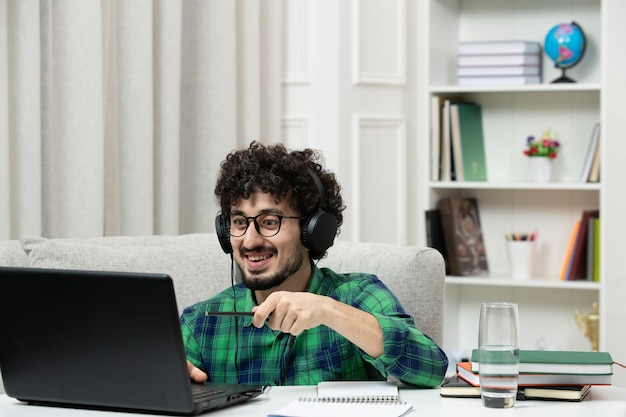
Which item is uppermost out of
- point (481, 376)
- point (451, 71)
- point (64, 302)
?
point (451, 71)

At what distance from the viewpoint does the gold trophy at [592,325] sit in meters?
3.44

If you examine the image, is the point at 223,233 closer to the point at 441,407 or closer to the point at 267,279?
the point at 267,279

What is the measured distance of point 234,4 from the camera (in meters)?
3.15

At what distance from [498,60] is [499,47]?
46 mm

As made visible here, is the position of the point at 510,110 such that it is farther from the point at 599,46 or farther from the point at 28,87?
the point at 28,87

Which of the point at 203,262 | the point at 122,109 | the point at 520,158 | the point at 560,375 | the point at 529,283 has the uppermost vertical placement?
the point at 122,109

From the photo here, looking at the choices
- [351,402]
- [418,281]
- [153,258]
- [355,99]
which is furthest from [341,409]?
[355,99]

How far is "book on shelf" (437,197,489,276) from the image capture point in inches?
141

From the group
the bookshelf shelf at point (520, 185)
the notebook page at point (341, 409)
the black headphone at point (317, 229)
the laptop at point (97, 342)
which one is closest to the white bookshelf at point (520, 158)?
the bookshelf shelf at point (520, 185)

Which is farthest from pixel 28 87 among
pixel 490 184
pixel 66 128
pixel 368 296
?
pixel 490 184

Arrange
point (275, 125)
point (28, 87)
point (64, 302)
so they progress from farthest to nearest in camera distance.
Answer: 1. point (275, 125)
2. point (28, 87)
3. point (64, 302)

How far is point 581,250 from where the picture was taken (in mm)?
3445

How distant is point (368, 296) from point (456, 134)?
1877 millimetres

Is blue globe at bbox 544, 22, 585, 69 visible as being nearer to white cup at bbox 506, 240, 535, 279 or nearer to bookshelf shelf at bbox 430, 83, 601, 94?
bookshelf shelf at bbox 430, 83, 601, 94
